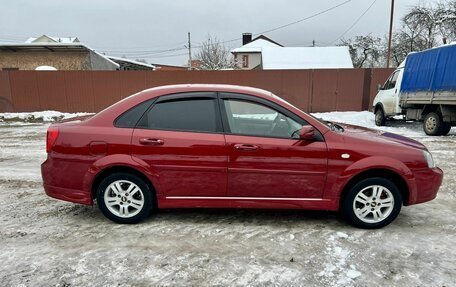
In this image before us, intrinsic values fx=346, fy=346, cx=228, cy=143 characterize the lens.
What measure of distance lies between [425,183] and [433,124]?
8.37m

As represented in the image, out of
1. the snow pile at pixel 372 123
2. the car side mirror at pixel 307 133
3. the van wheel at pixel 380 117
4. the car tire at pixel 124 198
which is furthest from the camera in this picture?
the van wheel at pixel 380 117

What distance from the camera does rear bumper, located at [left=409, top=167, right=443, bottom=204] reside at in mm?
3818

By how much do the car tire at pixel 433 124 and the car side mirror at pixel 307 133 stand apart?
900cm

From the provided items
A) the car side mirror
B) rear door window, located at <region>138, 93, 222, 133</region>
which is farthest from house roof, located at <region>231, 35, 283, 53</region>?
the car side mirror

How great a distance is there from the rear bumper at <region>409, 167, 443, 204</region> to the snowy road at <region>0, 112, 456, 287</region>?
38 cm

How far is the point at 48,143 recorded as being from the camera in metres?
3.96

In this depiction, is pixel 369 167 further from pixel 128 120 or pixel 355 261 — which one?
pixel 128 120

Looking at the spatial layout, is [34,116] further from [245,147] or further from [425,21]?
[425,21]

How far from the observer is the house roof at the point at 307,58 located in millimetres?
31297

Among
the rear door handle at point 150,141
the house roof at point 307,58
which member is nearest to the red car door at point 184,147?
the rear door handle at point 150,141

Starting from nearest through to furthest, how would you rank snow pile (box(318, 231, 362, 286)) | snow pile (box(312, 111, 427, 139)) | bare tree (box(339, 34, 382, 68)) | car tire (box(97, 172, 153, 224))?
snow pile (box(318, 231, 362, 286)) < car tire (box(97, 172, 153, 224)) < snow pile (box(312, 111, 427, 139)) < bare tree (box(339, 34, 382, 68))

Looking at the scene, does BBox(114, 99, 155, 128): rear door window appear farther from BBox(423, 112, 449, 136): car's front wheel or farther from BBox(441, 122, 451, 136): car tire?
BBox(441, 122, 451, 136): car tire

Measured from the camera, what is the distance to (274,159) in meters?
3.75

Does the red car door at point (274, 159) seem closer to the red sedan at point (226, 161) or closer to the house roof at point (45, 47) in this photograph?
the red sedan at point (226, 161)
